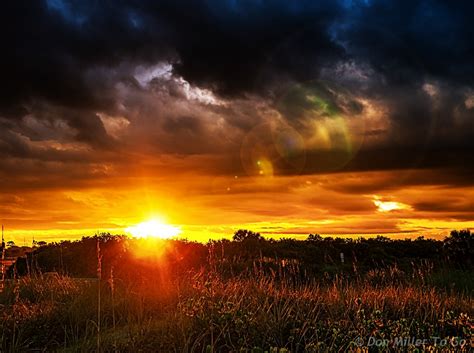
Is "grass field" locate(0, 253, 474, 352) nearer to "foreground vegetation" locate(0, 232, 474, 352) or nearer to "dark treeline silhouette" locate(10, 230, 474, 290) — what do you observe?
"foreground vegetation" locate(0, 232, 474, 352)

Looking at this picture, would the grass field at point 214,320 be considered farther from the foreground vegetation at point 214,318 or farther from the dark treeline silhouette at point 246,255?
the dark treeline silhouette at point 246,255

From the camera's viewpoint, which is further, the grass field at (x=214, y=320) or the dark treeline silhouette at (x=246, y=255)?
the dark treeline silhouette at (x=246, y=255)

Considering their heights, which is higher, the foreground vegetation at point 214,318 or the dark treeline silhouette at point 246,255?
the dark treeline silhouette at point 246,255

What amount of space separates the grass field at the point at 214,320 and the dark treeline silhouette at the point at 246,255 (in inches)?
109

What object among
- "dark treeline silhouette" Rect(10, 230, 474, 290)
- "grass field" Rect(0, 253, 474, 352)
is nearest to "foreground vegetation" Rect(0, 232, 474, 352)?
"grass field" Rect(0, 253, 474, 352)

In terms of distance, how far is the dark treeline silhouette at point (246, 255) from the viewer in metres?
18.0

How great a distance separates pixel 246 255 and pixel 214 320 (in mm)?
16194

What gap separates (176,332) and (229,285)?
3.04 meters

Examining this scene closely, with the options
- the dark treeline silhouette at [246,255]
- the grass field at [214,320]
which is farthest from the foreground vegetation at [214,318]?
the dark treeline silhouette at [246,255]

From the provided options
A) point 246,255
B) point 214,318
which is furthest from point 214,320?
point 246,255

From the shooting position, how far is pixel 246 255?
23.9 meters

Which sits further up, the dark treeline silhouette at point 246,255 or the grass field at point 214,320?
the dark treeline silhouette at point 246,255

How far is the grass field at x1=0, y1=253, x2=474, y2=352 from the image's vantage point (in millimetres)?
7215

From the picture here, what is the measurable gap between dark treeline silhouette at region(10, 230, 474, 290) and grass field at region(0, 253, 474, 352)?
2757mm
